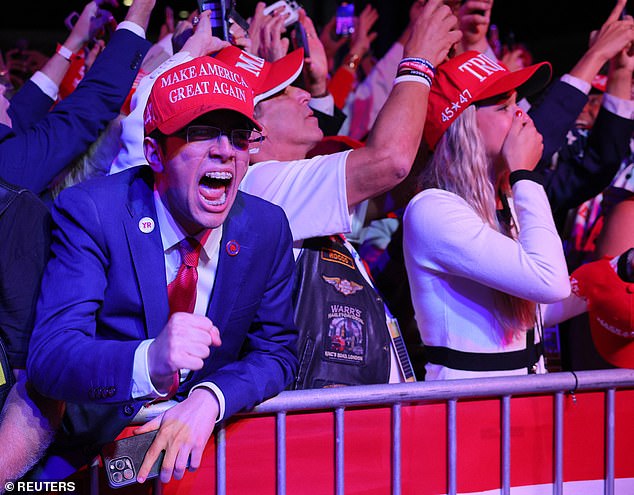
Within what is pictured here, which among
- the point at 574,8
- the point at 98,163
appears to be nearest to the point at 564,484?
the point at 98,163

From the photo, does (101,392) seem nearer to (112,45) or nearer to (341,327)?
(341,327)

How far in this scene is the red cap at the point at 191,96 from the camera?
1.93 meters

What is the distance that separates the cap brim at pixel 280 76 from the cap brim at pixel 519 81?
2.36 feet

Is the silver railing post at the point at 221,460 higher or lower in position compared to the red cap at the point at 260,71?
lower

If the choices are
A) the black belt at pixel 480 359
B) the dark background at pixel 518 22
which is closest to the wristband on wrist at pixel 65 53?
the black belt at pixel 480 359

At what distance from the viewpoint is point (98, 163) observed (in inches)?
121

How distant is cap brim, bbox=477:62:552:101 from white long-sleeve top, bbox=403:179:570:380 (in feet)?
1.24

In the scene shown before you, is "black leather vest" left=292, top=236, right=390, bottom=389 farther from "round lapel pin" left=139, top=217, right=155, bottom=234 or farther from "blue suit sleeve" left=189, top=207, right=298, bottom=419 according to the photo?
"round lapel pin" left=139, top=217, right=155, bottom=234

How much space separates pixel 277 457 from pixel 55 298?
76cm

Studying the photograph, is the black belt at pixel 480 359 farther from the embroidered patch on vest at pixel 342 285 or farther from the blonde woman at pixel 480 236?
the embroidered patch on vest at pixel 342 285

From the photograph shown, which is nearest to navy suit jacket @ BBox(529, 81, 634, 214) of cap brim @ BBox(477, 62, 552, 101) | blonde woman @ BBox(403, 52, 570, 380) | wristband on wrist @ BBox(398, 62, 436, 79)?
cap brim @ BBox(477, 62, 552, 101)

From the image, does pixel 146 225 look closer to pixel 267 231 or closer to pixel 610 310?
pixel 267 231

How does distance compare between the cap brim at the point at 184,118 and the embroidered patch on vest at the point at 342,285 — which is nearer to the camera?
the cap brim at the point at 184,118

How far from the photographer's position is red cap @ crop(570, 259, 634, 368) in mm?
2721
